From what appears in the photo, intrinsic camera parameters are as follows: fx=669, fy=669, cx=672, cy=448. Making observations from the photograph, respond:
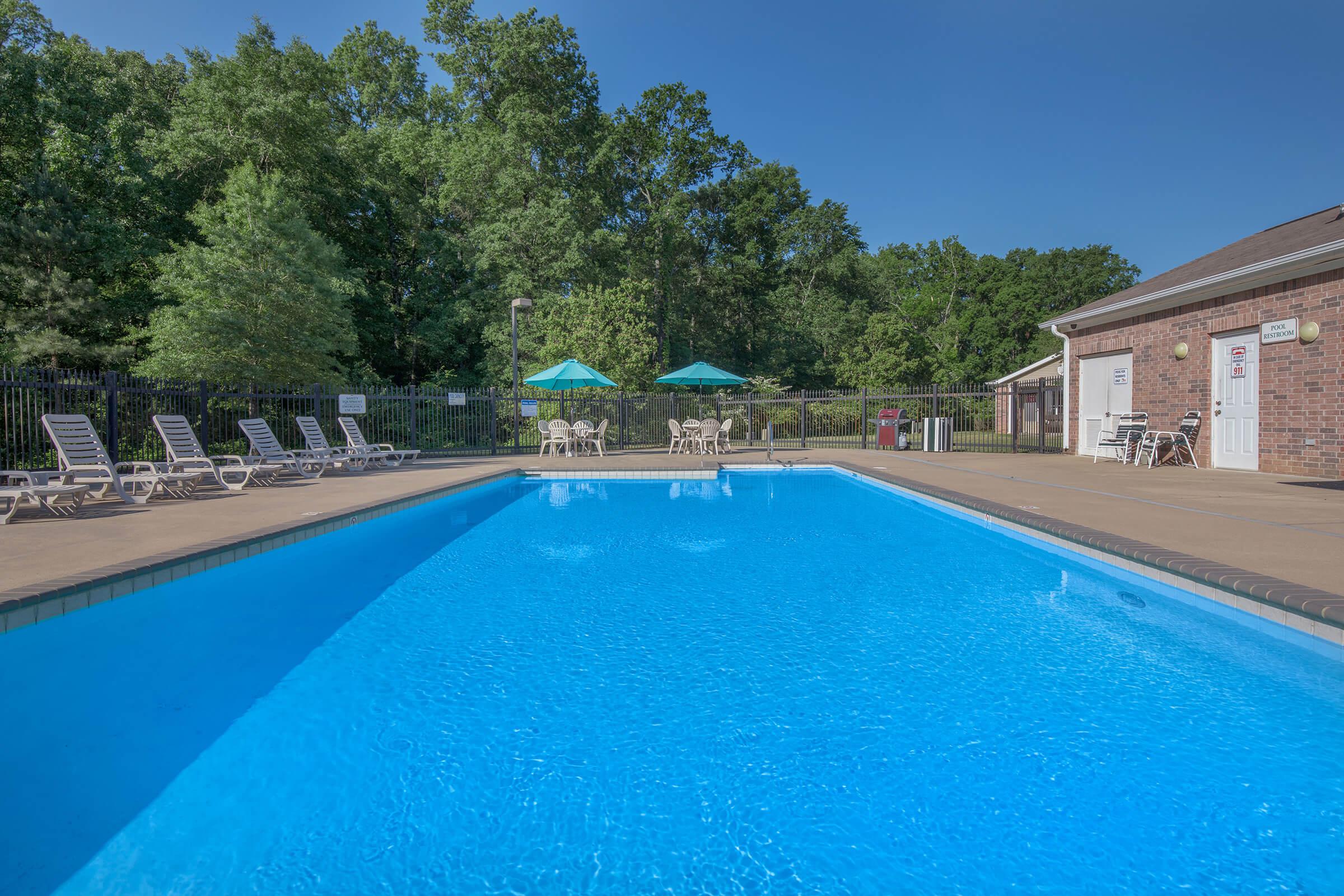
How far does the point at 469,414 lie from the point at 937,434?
12375mm

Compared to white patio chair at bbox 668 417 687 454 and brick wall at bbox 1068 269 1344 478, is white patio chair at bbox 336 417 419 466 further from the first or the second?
brick wall at bbox 1068 269 1344 478

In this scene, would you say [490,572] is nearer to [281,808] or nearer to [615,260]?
[281,808]

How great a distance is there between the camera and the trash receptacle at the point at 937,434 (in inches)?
640

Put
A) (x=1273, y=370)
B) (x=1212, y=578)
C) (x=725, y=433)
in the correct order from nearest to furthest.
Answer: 1. (x=1212, y=578)
2. (x=1273, y=370)
3. (x=725, y=433)

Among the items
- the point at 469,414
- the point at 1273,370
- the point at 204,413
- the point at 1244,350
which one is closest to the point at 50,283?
the point at 469,414

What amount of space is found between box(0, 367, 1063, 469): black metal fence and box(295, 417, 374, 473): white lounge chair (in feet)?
3.35

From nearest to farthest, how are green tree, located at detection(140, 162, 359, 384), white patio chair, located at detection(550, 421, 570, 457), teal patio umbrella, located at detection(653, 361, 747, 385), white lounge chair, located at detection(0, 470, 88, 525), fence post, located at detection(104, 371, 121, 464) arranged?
white lounge chair, located at detection(0, 470, 88, 525) < fence post, located at detection(104, 371, 121, 464) < green tree, located at detection(140, 162, 359, 384) < white patio chair, located at detection(550, 421, 570, 457) < teal patio umbrella, located at detection(653, 361, 747, 385)

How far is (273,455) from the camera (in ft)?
34.4

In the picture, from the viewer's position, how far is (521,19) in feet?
85.1

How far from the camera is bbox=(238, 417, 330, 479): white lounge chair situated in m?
10.3

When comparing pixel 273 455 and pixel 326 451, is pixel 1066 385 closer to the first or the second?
pixel 326 451

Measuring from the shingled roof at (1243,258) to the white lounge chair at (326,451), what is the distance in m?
14.2

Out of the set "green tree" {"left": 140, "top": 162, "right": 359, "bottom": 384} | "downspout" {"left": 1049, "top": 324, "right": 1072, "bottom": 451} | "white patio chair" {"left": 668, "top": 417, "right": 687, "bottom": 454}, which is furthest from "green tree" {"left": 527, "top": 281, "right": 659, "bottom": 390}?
"downspout" {"left": 1049, "top": 324, "right": 1072, "bottom": 451}

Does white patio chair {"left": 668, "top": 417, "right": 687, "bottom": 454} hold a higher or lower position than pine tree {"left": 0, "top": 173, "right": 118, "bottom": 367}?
lower
